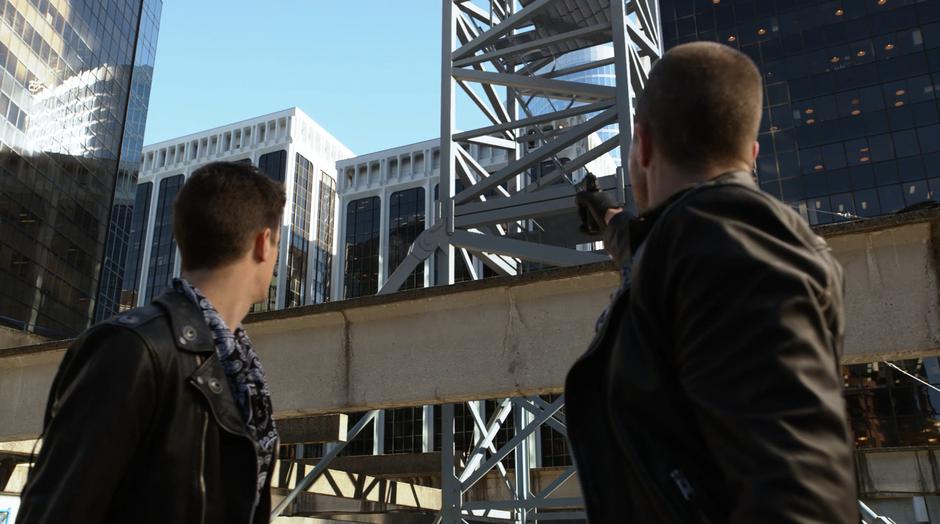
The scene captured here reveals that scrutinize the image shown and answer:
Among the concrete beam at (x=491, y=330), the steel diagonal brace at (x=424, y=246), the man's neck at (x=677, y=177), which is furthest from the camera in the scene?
the steel diagonal brace at (x=424, y=246)

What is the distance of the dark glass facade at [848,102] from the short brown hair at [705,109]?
47701 millimetres

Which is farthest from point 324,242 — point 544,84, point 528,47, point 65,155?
point 544,84

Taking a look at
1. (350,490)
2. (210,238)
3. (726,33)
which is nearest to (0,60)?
(350,490)

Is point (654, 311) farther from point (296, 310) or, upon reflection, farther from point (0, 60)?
point (0, 60)

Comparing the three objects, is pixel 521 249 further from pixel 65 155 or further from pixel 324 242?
pixel 324 242

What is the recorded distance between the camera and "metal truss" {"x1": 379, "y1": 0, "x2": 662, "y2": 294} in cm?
1290

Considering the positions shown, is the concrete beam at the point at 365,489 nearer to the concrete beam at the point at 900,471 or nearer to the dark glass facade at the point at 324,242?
the concrete beam at the point at 900,471

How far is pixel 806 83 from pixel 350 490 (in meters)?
42.2

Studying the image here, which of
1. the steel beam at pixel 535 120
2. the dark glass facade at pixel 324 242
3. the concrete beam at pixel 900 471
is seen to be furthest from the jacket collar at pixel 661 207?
the dark glass facade at pixel 324 242

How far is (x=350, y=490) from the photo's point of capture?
68.1 ft

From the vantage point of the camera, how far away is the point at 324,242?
313 ft

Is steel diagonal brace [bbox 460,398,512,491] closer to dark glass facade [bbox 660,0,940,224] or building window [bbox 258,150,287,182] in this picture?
dark glass facade [bbox 660,0,940,224]

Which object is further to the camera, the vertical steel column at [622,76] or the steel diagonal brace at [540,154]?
the steel diagonal brace at [540,154]

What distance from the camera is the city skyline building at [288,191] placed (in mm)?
89312
